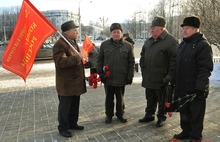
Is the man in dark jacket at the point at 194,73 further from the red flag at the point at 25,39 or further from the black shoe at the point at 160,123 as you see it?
the red flag at the point at 25,39

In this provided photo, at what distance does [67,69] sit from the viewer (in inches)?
155

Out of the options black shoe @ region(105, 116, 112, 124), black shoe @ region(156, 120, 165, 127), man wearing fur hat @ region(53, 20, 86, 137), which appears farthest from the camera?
black shoe @ region(105, 116, 112, 124)

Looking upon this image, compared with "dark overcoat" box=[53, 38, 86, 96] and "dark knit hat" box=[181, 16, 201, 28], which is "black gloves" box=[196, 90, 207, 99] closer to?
"dark knit hat" box=[181, 16, 201, 28]

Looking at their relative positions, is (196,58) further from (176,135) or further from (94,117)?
(94,117)

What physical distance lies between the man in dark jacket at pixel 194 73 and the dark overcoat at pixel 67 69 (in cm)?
168

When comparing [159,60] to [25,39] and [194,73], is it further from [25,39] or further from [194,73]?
[25,39]

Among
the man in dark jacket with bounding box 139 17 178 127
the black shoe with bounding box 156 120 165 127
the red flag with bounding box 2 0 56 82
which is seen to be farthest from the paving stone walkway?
the red flag with bounding box 2 0 56 82

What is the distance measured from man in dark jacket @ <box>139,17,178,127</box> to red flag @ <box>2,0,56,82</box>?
72.4 inches

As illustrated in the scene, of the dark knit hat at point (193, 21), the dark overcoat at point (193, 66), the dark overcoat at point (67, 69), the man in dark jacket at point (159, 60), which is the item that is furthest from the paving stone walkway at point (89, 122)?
the dark knit hat at point (193, 21)

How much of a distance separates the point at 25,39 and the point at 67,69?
33.4 inches

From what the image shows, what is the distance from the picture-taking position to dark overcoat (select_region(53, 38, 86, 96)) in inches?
149

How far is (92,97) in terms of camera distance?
6.88m

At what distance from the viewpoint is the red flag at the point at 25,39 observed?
12.2 ft

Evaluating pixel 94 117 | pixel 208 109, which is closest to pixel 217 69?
pixel 208 109
